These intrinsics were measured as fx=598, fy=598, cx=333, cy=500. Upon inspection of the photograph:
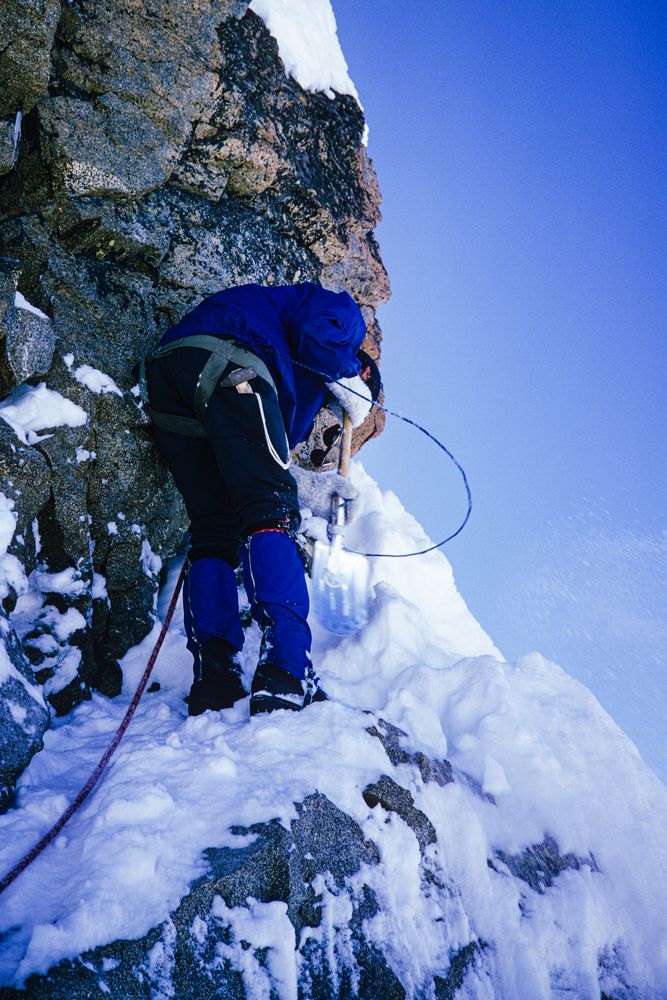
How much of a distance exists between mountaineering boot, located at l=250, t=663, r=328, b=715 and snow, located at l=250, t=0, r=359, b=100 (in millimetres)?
5411

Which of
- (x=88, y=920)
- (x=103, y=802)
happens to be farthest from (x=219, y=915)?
(x=103, y=802)

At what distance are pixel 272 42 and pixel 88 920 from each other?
6.29 metres

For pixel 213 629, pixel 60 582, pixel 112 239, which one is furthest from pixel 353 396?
pixel 60 582

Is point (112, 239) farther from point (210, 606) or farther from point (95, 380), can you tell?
point (210, 606)

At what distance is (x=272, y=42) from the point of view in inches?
206

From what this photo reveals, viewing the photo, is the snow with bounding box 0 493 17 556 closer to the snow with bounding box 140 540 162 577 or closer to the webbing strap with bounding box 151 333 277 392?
the snow with bounding box 140 540 162 577

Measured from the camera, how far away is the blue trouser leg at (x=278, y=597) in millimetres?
2574

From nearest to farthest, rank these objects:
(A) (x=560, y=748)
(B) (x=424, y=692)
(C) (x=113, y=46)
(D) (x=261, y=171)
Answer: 1. (A) (x=560, y=748)
2. (B) (x=424, y=692)
3. (C) (x=113, y=46)
4. (D) (x=261, y=171)

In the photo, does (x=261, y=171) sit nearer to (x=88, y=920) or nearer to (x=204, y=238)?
(x=204, y=238)

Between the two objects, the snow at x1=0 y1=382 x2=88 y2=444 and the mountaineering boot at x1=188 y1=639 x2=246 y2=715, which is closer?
the mountaineering boot at x1=188 y1=639 x2=246 y2=715

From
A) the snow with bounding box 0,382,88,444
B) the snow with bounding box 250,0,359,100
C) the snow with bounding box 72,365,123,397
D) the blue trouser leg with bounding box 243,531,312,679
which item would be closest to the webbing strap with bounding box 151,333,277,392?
the snow with bounding box 72,365,123,397

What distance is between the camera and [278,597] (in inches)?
104

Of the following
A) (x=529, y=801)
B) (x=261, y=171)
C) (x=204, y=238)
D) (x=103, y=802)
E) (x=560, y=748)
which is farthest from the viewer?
(x=261, y=171)

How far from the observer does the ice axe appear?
434 cm
